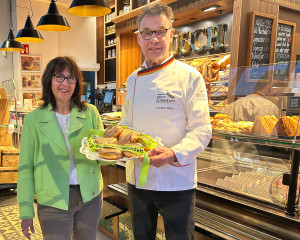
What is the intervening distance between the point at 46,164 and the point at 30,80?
7387 mm

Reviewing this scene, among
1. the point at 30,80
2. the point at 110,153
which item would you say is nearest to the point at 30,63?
the point at 30,80

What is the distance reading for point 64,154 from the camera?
146 cm

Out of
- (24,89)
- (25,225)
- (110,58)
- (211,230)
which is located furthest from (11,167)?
(110,58)

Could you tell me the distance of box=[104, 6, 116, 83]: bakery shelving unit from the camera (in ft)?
27.0

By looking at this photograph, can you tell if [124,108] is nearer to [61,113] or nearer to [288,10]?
[61,113]

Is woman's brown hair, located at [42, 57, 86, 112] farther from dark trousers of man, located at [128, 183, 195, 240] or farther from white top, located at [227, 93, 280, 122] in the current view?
white top, located at [227, 93, 280, 122]

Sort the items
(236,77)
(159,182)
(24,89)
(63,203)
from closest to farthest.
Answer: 1. (159,182)
2. (63,203)
3. (236,77)
4. (24,89)

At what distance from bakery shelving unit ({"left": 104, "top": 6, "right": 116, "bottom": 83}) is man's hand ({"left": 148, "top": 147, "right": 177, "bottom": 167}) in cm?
732

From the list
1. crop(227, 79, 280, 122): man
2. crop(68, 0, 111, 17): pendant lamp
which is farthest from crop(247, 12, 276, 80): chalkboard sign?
crop(68, 0, 111, 17): pendant lamp

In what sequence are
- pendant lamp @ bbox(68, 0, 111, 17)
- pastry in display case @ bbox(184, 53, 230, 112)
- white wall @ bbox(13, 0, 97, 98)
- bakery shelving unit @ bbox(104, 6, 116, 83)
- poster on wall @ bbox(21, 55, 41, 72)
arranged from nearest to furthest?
1. pastry in display case @ bbox(184, 53, 230, 112)
2. pendant lamp @ bbox(68, 0, 111, 17)
3. poster on wall @ bbox(21, 55, 41, 72)
4. white wall @ bbox(13, 0, 97, 98)
5. bakery shelving unit @ bbox(104, 6, 116, 83)

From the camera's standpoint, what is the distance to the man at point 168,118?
49.0 inches

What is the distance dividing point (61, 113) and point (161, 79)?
0.64 m

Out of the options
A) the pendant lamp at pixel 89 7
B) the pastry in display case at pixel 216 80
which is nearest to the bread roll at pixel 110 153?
the pastry in display case at pixel 216 80

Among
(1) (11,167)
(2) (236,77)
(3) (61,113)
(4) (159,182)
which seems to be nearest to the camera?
(4) (159,182)
